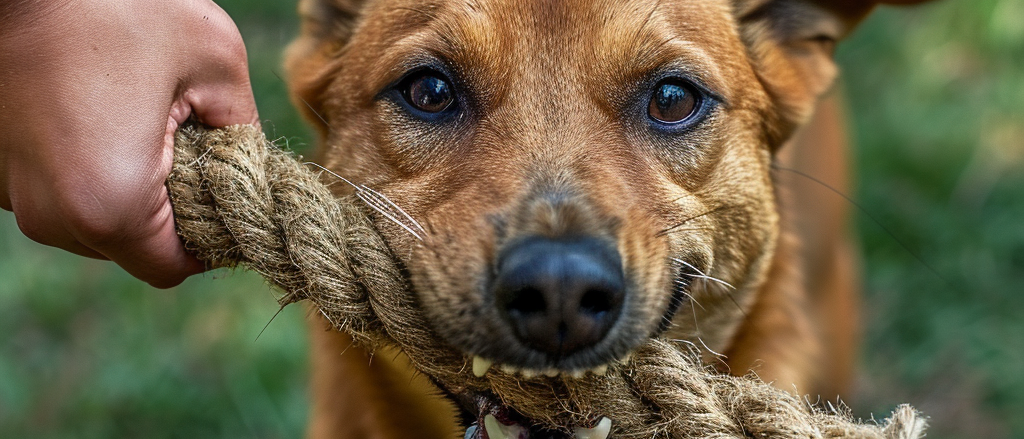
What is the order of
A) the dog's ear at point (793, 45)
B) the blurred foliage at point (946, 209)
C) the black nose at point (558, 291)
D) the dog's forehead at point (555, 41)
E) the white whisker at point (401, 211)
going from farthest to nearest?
the blurred foliage at point (946, 209) → the dog's ear at point (793, 45) → the dog's forehead at point (555, 41) → the white whisker at point (401, 211) → the black nose at point (558, 291)

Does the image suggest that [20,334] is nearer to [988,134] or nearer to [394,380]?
[394,380]

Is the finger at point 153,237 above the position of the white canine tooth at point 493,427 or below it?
above

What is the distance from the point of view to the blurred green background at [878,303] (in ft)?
14.3

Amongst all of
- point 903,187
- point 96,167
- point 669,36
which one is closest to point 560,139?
point 669,36

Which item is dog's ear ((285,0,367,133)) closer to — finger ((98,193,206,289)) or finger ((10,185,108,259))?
finger ((98,193,206,289))

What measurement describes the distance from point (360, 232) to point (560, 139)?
1.80 ft

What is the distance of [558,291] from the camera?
2020mm

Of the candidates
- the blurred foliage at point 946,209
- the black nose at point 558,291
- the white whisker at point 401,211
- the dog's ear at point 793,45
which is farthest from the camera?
the blurred foliage at point 946,209

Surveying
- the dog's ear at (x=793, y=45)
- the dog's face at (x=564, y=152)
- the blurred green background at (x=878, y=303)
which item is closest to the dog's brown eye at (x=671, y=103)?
the dog's face at (x=564, y=152)

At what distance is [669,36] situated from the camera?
2674mm

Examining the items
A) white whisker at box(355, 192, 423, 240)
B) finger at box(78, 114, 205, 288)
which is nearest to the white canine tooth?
white whisker at box(355, 192, 423, 240)

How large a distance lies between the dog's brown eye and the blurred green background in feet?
6.09

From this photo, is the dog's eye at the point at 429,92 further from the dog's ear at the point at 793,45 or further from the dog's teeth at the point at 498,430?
the dog's ear at the point at 793,45

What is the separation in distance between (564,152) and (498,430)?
693 millimetres
